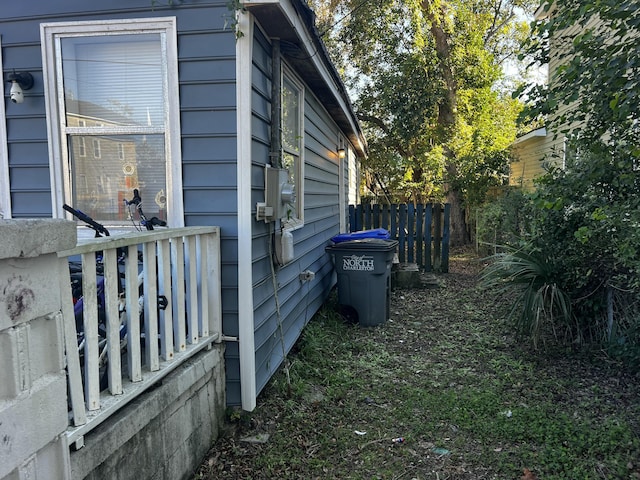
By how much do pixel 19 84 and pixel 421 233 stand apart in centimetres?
749

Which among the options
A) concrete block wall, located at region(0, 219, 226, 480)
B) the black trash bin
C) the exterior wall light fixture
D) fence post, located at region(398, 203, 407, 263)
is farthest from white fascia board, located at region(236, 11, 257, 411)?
fence post, located at region(398, 203, 407, 263)

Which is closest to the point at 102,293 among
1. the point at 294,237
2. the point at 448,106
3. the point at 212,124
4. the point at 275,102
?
the point at 212,124

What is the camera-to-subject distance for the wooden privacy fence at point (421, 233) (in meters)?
9.05

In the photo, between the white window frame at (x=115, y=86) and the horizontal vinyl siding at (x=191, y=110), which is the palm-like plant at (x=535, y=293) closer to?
the horizontal vinyl siding at (x=191, y=110)

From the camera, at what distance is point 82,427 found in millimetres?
1778

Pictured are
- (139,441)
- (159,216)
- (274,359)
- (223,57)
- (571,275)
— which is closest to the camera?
(139,441)

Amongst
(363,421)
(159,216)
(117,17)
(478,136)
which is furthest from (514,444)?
(478,136)

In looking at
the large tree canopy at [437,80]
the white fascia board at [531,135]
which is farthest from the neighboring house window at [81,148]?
the large tree canopy at [437,80]

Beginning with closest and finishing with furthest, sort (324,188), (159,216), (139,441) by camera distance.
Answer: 1. (139,441)
2. (159,216)
3. (324,188)

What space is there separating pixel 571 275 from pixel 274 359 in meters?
2.97

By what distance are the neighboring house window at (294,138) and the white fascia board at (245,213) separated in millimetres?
984

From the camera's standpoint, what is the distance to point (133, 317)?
7.34ft

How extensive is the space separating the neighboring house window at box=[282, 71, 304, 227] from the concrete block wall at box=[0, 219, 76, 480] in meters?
2.59

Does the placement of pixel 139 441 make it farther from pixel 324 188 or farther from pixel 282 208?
pixel 324 188
